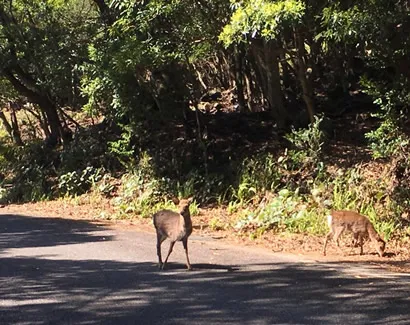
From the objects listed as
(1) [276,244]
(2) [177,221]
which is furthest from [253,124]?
(2) [177,221]

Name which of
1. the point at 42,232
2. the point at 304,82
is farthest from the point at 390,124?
the point at 42,232

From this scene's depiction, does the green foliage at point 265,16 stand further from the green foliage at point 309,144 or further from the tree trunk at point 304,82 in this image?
the tree trunk at point 304,82

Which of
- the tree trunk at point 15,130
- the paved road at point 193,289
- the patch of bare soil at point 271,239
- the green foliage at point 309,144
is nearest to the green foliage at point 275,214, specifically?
the patch of bare soil at point 271,239

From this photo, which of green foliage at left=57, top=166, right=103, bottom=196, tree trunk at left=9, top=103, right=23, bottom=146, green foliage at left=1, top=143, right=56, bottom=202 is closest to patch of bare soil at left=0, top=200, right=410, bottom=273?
green foliage at left=57, top=166, right=103, bottom=196

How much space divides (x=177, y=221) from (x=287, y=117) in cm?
1058

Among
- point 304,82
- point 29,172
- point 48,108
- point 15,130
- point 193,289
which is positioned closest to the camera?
point 193,289

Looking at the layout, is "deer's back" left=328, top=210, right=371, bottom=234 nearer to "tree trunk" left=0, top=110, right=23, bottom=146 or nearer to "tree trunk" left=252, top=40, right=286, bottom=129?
"tree trunk" left=252, top=40, right=286, bottom=129

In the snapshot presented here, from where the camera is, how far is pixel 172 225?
9078 millimetres

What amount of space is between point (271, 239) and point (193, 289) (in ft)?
17.4

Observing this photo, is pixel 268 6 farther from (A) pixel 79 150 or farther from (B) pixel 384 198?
(A) pixel 79 150

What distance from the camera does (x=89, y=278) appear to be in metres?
8.69

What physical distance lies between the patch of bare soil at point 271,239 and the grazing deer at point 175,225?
105 inches

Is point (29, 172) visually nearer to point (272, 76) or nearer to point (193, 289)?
point (272, 76)

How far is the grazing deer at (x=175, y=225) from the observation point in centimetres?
887
